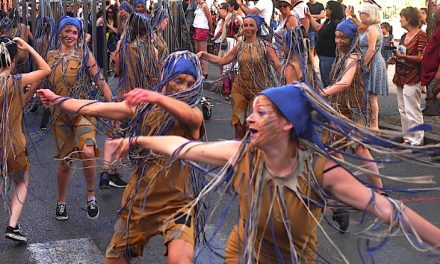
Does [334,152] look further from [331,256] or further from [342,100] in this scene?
[342,100]

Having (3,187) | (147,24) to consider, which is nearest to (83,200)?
(3,187)

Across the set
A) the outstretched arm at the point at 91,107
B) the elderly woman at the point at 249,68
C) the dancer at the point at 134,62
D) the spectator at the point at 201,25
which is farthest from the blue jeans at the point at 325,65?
the outstretched arm at the point at 91,107

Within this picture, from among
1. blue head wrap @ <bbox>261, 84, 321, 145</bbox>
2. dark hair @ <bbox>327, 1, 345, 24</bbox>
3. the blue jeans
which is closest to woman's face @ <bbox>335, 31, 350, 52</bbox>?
blue head wrap @ <bbox>261, 84, 321, 145</bbox>

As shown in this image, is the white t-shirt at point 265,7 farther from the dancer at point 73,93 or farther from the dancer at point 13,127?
the dancer at point 13,127

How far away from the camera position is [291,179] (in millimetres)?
3016

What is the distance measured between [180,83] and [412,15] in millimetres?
5878

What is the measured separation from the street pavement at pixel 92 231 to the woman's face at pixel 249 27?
2050 millimetres

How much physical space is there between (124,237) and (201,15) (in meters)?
11.2

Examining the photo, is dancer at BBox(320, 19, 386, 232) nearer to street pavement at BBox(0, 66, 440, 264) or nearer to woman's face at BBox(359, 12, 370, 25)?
street pavement at BBox(0, 66, 440, 264)

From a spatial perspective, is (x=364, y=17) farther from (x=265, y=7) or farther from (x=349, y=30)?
(x=265, y=7)

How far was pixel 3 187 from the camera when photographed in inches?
221

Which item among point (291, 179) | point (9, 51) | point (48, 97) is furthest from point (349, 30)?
point (291, 179)

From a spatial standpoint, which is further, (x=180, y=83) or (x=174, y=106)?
(x=180, y=83)

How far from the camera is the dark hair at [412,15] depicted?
9.23 metres
